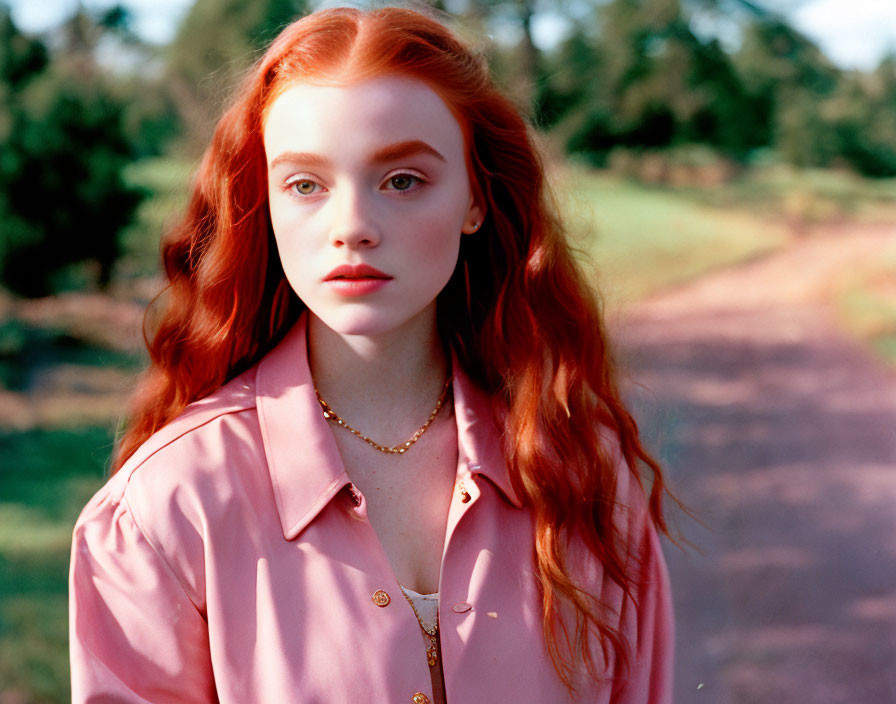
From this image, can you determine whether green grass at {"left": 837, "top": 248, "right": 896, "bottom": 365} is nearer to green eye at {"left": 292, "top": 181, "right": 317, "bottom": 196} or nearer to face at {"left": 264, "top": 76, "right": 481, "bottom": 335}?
face at {"left": 264, "top": 76, "right": 481, "bottom": 335}

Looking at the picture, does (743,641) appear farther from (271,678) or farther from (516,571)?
(271,678)

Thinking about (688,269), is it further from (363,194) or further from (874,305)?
(363,194)

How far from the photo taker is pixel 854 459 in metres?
4.03

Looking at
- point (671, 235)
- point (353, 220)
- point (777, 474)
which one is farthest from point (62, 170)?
point (777, 474)

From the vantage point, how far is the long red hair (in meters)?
Result: 1.49

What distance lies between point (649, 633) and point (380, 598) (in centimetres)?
56

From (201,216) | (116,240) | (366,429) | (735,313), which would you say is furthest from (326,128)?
(735,313)

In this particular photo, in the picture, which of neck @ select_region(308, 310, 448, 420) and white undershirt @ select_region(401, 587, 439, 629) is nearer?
white undershirt @ select_region(401, 587, 439, 629)

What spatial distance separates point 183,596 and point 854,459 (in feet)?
11.3

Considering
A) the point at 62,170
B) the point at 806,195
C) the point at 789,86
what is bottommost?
the point at 806,195

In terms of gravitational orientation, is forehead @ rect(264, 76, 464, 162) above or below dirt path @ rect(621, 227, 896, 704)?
above

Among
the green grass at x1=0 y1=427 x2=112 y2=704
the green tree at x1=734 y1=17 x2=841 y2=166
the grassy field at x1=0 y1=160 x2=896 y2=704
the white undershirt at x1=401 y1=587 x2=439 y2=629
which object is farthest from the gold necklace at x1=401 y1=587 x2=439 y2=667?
the green tree at x1=734 y1=17 x2=841 y2=166

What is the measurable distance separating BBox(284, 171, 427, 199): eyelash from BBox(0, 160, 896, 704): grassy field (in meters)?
1.99

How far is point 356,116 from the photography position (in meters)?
1.39
